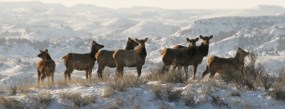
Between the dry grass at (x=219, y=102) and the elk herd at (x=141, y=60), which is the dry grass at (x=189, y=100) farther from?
the elk herd at (x=141, y=60)

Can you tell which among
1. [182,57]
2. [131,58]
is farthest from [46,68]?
[182,57]

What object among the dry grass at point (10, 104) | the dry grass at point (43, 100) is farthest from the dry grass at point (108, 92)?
the dry grass at point (10, 104)

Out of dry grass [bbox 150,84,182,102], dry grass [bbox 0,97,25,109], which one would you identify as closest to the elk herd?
dry grass [bbox 150,84,182,102]

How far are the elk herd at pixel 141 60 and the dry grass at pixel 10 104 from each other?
4503 millimetres

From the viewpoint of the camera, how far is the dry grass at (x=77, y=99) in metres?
15.2

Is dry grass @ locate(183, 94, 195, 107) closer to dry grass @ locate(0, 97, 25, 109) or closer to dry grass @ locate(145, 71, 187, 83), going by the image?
dry grass @ locate(145, 71, 187, 83)

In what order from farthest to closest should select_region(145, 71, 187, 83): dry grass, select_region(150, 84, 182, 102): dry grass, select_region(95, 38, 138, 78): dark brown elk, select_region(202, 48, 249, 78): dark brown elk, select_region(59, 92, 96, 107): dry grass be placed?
select_region(95, 38, 138, 78): dark brown elk
select_region(202, 48, 249, 78): dark brown elk
select_region(145, 71, 187, 83): dry grass
select_region(150, 84, 182, 102): dry grass
select_region(59, 92, 96, 107): dry grass

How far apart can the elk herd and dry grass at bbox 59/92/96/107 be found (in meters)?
3.49

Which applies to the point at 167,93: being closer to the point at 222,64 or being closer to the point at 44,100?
the point at 44,100

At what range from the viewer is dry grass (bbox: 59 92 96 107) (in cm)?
1522

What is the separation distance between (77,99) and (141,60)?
501 cm

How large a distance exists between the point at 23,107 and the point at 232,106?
18.4ft

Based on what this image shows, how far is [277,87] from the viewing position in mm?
15969

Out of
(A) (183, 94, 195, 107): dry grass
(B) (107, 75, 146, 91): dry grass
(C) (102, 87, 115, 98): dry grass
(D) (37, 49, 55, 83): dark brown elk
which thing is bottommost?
(D) (37, 49, 55, 83): dark brown elk
